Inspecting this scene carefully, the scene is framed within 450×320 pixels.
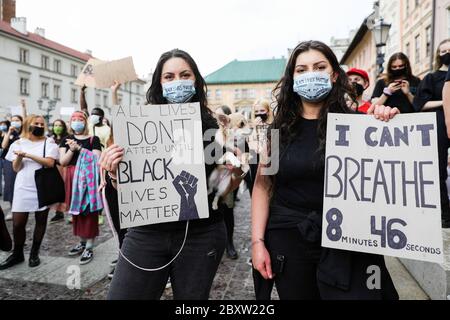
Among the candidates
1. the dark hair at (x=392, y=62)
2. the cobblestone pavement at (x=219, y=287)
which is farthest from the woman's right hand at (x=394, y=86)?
the cobblestone pavement at (x=219, y=287)

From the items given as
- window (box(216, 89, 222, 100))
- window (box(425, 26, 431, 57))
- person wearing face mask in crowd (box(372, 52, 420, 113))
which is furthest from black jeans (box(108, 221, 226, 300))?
window (box(216, 89, 222, 100))

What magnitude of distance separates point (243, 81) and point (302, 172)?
191ft

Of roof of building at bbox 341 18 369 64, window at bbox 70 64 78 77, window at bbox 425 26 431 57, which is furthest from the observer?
window at bbox 70 64 78 77

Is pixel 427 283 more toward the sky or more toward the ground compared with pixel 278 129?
more toward the ground

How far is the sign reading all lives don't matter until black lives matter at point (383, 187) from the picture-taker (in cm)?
143

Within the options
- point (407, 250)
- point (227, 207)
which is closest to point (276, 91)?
point (407, 250)

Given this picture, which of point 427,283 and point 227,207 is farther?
point 227,207

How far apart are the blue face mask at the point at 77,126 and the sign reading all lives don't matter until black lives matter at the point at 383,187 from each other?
375 cm

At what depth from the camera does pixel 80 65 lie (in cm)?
4184

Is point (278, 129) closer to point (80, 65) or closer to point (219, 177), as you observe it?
point (219, 177)

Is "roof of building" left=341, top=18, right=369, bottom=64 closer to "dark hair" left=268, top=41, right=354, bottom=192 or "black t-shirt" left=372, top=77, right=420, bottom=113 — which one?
"black t-shirt" left=372, top=77, right=420, bottom=113

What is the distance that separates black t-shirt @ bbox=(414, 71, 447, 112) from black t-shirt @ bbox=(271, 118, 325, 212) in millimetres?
2307

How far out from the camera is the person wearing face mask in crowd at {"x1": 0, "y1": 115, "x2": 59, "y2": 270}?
4004mm
